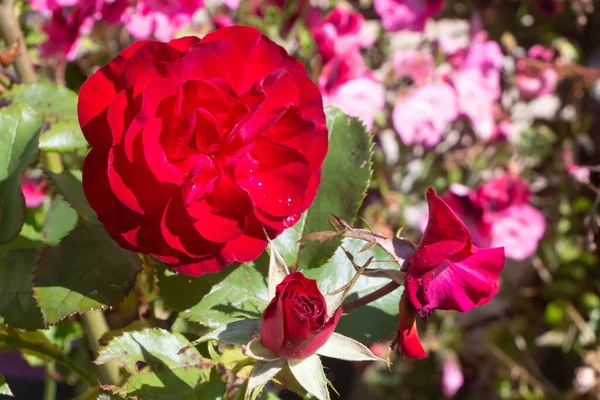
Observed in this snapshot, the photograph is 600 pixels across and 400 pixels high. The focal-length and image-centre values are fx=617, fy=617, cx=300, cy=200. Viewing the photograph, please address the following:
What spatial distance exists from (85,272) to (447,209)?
0.20m

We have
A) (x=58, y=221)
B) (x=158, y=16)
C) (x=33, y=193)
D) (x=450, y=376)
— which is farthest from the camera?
(x=450, y=376)

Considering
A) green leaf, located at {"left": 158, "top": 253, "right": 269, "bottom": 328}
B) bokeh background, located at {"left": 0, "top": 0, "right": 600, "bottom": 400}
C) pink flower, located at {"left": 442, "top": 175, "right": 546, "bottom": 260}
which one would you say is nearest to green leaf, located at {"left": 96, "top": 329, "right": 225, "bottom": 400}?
green leaf, located at {"left": 158, "top": 253, "right": 269, "bottom": 328}

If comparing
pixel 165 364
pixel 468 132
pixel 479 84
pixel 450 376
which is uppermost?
pixel 165 364

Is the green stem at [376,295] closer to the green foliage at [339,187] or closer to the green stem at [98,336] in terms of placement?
A: the green foliage at [339,187]

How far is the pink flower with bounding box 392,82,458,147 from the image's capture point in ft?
2.87

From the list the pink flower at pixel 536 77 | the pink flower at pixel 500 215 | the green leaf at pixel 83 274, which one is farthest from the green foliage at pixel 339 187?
the pink flower at pixel 536 77

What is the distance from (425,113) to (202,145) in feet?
2.04

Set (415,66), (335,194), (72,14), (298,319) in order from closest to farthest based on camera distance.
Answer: (298,319)
(335,194)
(72,14)
(415,66)

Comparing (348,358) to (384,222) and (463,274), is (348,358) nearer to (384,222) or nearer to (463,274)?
(463,274)

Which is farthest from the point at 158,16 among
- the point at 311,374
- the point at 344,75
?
the point at 311,374

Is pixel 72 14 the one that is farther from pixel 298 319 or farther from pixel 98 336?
pixel 298 319

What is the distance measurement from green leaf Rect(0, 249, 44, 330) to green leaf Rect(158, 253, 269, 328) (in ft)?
0.25

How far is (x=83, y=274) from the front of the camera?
1.14 ft

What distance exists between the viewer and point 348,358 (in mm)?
300
